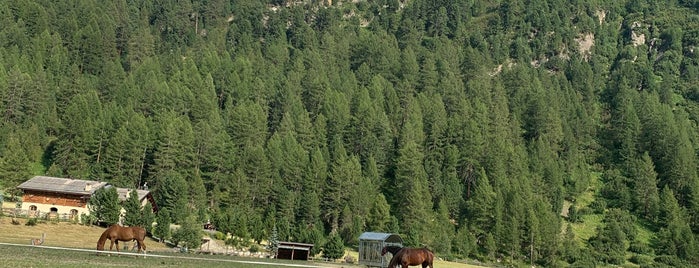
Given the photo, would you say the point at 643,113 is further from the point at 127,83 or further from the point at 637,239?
the point at 127,83

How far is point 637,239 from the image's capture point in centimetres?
13275

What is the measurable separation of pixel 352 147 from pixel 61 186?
66.0 m

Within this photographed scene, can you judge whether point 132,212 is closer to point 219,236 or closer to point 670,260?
point 219,236

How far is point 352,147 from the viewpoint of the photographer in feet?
507

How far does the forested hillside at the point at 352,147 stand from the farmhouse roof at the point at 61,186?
1145cm

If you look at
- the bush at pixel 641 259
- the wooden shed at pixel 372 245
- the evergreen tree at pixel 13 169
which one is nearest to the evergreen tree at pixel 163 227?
the evergreen tree at pixel 13 169

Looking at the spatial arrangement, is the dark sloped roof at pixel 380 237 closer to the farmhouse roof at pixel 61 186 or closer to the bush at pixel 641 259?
the farmhouse roof at pixel 61 186

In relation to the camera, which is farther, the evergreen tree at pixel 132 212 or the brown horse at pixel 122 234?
the evergreen tree at pixel 132 212

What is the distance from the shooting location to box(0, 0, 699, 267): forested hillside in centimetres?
12281

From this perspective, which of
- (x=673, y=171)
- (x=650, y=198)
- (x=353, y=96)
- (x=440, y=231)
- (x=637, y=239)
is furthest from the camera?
(x=353, y=96)

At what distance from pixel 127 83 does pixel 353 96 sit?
52.3 m

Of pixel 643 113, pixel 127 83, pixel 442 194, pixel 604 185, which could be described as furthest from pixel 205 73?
pixel 643 113

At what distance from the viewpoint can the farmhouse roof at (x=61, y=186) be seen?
103m

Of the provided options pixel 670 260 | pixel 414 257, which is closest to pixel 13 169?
pixel 414 257
